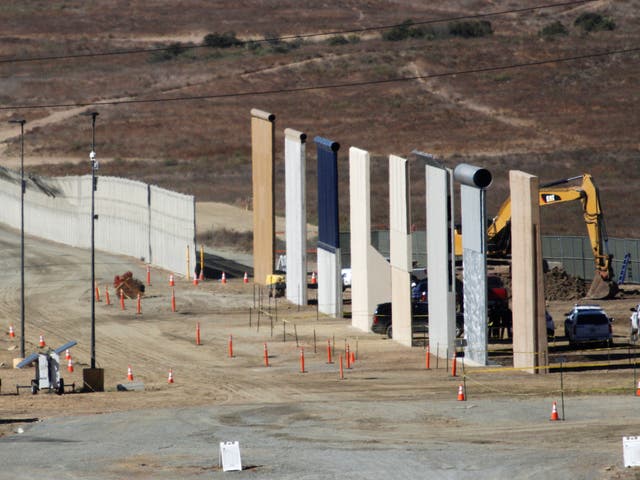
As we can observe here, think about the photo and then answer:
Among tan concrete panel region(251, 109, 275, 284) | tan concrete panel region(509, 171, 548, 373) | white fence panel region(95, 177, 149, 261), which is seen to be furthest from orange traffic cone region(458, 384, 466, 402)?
white fence panel region(95, 177, 149, 261)

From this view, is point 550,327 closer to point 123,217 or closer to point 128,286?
point 128,286

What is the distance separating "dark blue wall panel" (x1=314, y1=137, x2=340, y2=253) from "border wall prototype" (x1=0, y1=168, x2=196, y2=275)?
9078 millimetres

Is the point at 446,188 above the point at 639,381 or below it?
above

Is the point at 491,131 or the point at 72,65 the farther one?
the point at 72,65

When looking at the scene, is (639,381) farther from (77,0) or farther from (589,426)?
(77,0)

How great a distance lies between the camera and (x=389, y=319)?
53250mm

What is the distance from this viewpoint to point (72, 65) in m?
144

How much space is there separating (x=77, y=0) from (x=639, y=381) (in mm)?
139056

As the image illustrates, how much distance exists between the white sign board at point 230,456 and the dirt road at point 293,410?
326mm

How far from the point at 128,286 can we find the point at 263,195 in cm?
795

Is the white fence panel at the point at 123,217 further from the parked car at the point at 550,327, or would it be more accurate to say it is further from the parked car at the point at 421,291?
the parked car at the point at 550,327

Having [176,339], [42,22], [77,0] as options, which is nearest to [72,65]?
[42,22]

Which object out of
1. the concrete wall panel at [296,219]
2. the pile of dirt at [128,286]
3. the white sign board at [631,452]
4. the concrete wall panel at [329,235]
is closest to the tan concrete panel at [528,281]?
the white sign board at [631,452]

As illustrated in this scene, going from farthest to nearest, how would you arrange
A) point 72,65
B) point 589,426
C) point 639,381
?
1. point 72,65
2. point 639,381
3. point 589,426
